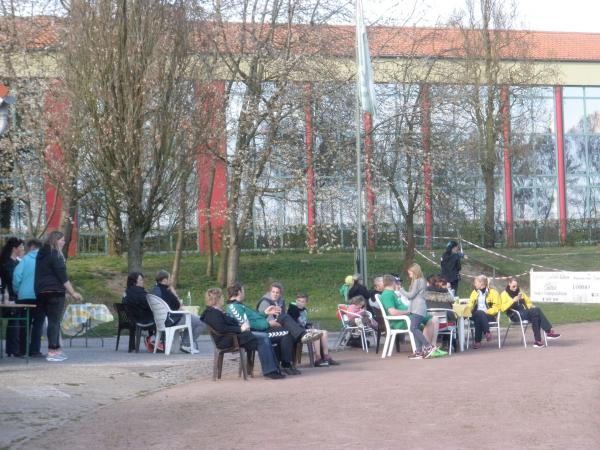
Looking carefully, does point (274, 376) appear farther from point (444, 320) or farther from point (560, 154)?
point (560, 154)

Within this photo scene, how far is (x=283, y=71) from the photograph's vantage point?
29.2 meters

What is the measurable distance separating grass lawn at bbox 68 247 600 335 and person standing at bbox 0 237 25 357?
31.3 ft

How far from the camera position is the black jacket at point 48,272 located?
1506 cm

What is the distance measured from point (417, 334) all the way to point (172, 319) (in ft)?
13.1

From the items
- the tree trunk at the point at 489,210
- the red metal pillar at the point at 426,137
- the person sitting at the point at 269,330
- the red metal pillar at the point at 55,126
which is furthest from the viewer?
the tree trunk at the point at 489,210

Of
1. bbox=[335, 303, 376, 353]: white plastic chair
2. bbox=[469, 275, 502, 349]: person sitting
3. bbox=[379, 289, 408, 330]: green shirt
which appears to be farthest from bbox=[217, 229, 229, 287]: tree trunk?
bbox=[379, 289, 408, 330]: green shirt

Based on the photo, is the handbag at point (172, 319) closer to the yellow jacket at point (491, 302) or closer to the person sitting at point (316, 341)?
the person sitting at point (316, 341)

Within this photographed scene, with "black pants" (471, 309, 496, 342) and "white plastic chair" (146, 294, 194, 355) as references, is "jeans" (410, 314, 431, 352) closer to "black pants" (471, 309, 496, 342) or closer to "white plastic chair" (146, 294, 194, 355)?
"black pants" (471, 309, 496, 342)

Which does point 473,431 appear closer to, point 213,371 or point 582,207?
→ point 213,371

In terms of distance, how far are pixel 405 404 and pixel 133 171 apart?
1110 centimetres

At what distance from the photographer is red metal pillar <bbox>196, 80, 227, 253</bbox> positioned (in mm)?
23484

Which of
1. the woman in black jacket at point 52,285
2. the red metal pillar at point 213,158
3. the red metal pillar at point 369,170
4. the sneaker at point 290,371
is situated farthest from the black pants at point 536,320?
the red metal pillar at point 369,170

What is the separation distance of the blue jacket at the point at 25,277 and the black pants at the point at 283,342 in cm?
372

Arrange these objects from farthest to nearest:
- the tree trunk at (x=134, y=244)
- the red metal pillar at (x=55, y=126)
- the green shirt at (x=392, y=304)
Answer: the red metal pillar at (x=55, y=126)
the tree trunk at (x=134, y=244)
the green shirt at (x=392, y=304)
